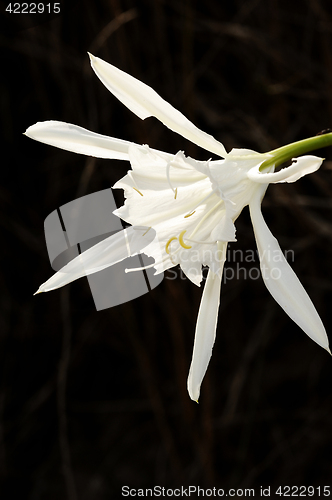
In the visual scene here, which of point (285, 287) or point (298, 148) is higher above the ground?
point (298, 148)

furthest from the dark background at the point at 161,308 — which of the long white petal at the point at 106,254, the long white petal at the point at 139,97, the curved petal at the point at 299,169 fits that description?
the curved petal at the point at 299,169

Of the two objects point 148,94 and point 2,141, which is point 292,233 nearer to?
point 2,141

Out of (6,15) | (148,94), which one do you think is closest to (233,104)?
(6,15)

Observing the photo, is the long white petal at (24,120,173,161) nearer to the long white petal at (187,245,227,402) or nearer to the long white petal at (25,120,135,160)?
the long white petal at (25,120,135,160)

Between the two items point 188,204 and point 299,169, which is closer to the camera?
point 299,169

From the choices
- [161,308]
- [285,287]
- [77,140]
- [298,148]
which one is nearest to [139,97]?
[77,140]

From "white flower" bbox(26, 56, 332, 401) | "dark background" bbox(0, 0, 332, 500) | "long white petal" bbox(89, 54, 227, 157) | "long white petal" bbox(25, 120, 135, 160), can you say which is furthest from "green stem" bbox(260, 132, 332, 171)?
"dark background" bbox(0, 0, 332, 500)

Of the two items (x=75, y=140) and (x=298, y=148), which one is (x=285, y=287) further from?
(x=75, y=140)
